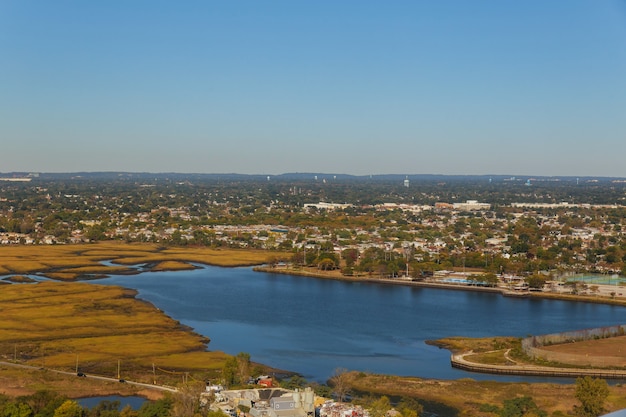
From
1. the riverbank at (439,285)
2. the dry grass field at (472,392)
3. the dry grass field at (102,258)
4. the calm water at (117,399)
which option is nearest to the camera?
the calm water at (117,399)

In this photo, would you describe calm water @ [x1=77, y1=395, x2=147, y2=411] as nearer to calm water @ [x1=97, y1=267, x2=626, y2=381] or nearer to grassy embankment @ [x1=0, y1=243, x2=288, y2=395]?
grassy embankment @ [x1=0, y1=243, x2=288, y2=395]

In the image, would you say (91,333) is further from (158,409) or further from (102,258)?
(102,258)

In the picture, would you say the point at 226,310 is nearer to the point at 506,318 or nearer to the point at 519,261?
the point at 506,318

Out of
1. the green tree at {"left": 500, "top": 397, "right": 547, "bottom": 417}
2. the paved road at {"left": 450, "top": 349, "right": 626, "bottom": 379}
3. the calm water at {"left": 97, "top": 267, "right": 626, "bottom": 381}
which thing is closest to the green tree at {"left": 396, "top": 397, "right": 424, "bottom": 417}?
the green tree at {"left": 500, "top": 397, "right": 547, "bottom": 417}

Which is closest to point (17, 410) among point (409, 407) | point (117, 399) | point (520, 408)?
point (117, 399)

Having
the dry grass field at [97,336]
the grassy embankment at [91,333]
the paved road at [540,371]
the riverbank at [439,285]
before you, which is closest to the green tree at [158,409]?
the grassy embankment at [91,333]

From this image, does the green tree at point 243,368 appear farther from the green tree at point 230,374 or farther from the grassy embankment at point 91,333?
the grassy embankment at point 91,333
